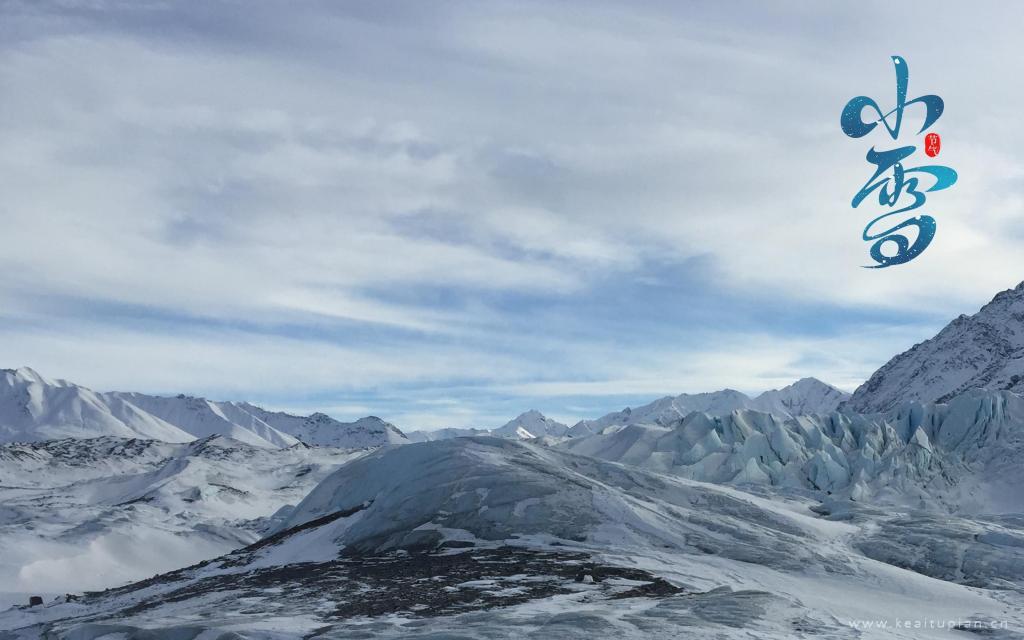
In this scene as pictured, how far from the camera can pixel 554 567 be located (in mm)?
29844

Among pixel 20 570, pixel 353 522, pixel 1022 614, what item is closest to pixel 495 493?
pixel 353 522

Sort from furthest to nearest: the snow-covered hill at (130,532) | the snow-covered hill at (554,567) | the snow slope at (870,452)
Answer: the snow slope at (870,452), the snow-covered hill at (130,532), the snow-covered hill at (554,567)

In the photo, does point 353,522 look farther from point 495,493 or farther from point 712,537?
point 712,537

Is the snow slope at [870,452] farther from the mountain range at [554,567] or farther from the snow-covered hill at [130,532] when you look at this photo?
the snow-covered hill at [130,532]

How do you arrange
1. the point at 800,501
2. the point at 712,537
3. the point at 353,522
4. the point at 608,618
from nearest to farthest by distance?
the point at 608,618, the point at 712,537, the point at 353,522, the point at 800,501

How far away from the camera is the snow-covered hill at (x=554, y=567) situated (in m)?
22.3

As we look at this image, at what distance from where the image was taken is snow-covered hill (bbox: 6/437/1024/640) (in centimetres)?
2227

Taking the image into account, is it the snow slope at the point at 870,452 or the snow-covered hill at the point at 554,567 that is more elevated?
the snow slope at the point at 870,452

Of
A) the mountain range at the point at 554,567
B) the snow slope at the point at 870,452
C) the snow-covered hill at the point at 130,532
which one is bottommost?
the snow-covered hill at the point at 130,532

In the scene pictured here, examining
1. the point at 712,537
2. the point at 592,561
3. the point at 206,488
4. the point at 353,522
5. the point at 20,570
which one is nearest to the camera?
the point at 592,561

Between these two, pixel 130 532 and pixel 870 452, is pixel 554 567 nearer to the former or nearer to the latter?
pixel 870 452

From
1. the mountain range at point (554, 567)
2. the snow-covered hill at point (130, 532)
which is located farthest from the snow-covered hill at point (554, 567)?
the snow-covered hill at point (130, 532)

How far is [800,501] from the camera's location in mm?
54156

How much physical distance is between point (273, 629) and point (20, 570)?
226 ft
